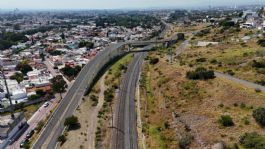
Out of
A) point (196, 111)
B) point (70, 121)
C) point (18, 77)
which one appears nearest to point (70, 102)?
point (70, 121)

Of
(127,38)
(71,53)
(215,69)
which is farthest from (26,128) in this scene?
(127,38)

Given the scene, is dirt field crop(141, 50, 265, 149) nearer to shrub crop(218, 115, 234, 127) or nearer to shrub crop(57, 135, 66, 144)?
shrub crop(218, 115, 234, 127)

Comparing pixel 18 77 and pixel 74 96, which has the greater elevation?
pixel 74 96

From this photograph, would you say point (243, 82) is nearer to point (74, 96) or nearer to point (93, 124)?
point (93, 124)

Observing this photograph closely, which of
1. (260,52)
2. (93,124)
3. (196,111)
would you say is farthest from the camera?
(260,52)

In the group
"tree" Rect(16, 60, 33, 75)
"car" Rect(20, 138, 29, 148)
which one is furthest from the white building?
"car" Rect(20, 138, 29, 148)

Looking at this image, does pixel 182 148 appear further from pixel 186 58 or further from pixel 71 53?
pixel 71 53

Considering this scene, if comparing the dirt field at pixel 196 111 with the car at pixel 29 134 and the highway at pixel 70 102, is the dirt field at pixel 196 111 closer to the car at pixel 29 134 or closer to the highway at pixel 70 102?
the highway at pixel 70 102
